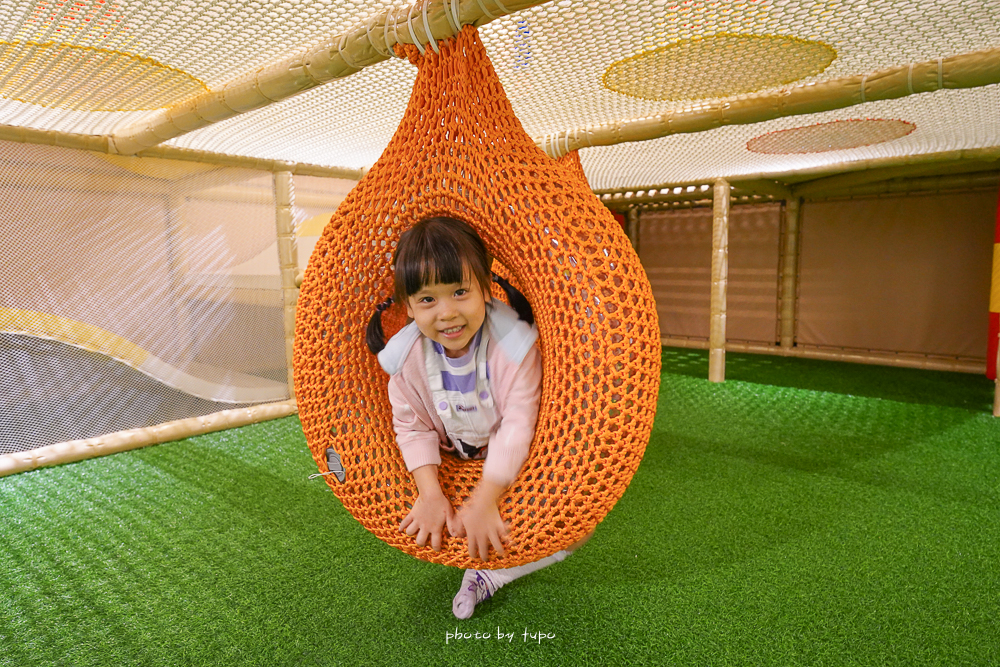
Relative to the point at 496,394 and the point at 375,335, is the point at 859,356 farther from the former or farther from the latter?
the point at 375,335

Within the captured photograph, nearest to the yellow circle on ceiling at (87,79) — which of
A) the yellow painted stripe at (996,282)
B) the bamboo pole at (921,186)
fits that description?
the yellow painted stripe at (996,282)

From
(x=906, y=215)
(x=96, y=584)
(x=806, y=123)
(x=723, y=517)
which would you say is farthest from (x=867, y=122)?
(x=96, y=584)

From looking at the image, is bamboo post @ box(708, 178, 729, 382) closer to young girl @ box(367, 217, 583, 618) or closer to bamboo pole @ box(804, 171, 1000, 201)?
bamboo pole @ box(804, 171, 1000, 201)

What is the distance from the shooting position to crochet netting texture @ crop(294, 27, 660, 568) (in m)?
0.84

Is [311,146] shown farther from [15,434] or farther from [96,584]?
[96,584]

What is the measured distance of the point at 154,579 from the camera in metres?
1.33

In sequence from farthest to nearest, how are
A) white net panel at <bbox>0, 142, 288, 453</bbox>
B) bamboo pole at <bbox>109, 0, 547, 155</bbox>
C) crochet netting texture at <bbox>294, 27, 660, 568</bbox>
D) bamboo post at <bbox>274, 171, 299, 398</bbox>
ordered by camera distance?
bamboo post at <bbox>274, 171, 299, 398</bbox> < white net panel at <bbox>0, 142, 288, 453</bbox> < bamboo pole at <bbox>109, 0, 547, 155</bbox> < crochet netting texture at <bbox>294, 27, 660, 568</bbox>

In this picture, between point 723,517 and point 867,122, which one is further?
Answer: point 867,122

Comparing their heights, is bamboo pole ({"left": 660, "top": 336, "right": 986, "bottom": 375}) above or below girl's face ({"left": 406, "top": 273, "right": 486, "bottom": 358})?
below

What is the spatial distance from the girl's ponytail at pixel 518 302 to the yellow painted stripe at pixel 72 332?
6.22 feet

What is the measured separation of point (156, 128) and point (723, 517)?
6.98 ft

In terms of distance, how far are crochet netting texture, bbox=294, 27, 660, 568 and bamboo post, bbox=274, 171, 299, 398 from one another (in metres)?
1.66

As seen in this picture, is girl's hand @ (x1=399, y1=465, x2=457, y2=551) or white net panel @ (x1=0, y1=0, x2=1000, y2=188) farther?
white net panel @ (x1=0, y1=0, x2=1000, y2=188)

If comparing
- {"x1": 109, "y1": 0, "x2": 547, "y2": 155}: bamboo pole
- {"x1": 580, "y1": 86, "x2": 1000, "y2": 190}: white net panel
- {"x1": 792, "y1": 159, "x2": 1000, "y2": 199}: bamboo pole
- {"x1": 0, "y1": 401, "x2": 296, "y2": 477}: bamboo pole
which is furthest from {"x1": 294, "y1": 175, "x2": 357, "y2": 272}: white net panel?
{"x1": 792, "y1": 159, "x2": 1000, "y2": 199}: bamboo pole
